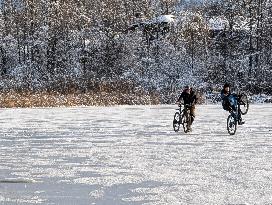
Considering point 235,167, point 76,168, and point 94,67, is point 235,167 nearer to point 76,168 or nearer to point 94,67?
point 76,168

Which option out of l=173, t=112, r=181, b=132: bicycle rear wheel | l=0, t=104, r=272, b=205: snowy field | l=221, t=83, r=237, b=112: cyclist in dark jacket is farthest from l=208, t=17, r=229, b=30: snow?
l=221, t=83, r=237, b=112: cyclist in dark jacket

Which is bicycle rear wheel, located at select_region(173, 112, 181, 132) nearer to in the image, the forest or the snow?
the forest

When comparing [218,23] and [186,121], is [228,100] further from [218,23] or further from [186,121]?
[218,23]

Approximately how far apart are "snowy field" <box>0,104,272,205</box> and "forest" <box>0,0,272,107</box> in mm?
28172

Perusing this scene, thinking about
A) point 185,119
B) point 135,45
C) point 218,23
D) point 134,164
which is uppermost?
point 218,23

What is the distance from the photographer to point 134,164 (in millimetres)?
11844

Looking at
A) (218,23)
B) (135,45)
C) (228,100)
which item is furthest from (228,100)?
(218,23)

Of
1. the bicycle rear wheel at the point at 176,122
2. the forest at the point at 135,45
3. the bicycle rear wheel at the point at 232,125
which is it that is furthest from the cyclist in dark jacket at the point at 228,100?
the forest at the point at 135,45

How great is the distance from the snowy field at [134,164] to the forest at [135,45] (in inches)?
1109

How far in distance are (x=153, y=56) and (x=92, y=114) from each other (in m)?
31.6

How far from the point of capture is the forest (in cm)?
5147

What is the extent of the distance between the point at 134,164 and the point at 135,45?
47394 millimetres

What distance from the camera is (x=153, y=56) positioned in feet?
189

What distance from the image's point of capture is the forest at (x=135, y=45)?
5147 cm
